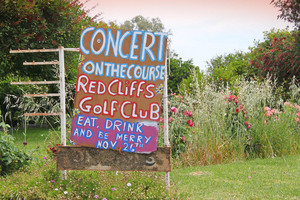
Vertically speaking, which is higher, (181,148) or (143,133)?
(143,133)

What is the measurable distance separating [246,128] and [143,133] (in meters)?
3.91

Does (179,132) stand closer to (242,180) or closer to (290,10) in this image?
(242,180)

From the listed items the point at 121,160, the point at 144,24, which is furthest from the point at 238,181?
the point at 144,24

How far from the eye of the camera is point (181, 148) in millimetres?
6871

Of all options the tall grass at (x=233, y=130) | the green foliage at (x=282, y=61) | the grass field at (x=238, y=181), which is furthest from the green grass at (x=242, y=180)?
the green foliage at (x=282, y=61)

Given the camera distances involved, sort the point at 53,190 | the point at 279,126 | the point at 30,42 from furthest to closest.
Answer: the point at 30,42 < the point at 279,126 < the point at 53,190

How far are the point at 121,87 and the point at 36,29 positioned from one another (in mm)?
5544

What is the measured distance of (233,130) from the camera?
7.25m

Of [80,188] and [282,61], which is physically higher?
[282,61]

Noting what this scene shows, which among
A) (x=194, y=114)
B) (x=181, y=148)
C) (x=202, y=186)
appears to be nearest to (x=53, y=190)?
(x=202, y=186)

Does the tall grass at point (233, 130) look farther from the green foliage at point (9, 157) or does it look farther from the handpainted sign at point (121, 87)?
the green foliage at point (9, 157)

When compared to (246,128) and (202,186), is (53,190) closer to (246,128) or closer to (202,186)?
(202,186)

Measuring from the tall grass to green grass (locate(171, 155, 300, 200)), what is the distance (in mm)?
389

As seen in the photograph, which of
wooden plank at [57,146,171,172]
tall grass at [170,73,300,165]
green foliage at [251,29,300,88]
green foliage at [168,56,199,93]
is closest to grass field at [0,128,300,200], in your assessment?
wooden plank at [57,146,171,172]
